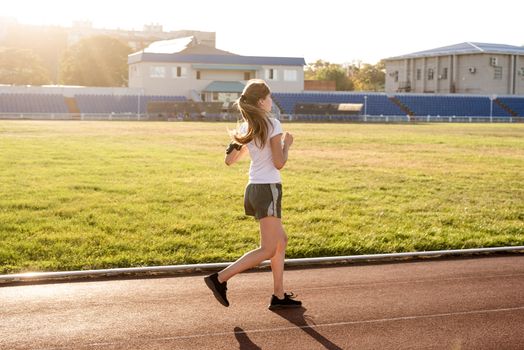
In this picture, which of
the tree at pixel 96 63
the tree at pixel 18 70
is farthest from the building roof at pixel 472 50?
the tree at pixel 18 70

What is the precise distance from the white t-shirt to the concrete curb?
2.18 metres

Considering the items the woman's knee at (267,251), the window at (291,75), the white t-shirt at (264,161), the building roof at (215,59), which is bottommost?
the woman's knee at (267,251)

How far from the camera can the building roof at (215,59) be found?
79.2 metres

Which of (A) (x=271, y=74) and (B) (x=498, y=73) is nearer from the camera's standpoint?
(A) (x=271, y=74)

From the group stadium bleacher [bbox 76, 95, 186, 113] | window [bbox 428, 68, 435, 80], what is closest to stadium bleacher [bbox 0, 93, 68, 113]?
stadium bleacher [bbox 76, 95, 186, 113]

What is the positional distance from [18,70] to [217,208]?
94.5 m

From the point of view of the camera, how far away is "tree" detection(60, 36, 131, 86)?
98688 mm

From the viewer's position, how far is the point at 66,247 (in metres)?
9.35

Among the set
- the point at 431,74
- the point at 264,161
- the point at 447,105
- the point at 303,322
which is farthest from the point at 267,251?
the point at 431,74

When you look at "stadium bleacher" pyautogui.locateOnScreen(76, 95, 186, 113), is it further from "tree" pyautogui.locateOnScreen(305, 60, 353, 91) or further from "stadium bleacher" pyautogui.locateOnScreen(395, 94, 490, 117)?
"tree" pyautogui.locateOnScreen(305, 60, 353, 91)

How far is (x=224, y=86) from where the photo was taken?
79562 millimetres

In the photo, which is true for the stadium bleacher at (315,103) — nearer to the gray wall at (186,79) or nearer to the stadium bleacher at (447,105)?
the stadium bleacher at (447,105)

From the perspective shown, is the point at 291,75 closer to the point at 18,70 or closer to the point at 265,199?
the point at 18,70

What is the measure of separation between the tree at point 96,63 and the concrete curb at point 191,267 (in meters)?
93.5
